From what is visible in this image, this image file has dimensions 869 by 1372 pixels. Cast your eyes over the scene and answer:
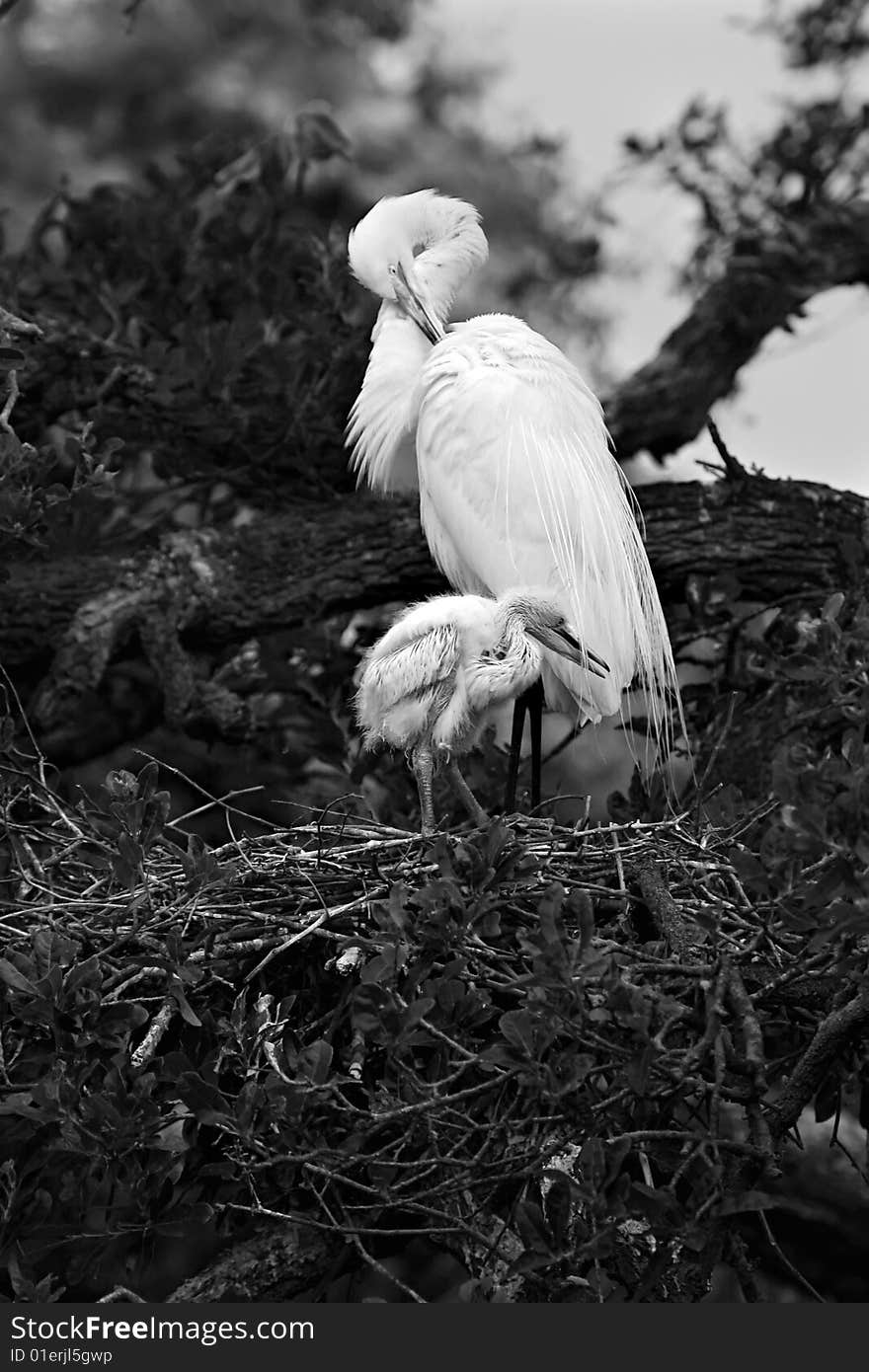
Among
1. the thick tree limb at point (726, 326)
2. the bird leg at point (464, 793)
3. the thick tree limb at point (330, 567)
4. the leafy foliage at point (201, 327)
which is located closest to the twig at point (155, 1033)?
the bird leg at point (464, 793)

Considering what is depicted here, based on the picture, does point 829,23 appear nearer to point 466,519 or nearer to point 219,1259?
point 466,519

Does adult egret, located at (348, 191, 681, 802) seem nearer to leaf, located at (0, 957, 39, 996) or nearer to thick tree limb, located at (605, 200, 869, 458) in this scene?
thick tree limb, located at (605, 200, 869, 458)

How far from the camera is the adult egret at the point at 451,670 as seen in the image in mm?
2684

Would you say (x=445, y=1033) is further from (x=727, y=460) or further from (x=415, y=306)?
(x=415, y=306)

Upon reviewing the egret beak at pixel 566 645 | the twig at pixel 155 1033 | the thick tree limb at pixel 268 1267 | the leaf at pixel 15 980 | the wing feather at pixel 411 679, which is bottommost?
the thick tree limb at pixel 268 1267

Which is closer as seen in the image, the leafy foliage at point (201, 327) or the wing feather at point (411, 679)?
the wing feather at point (411, 679)

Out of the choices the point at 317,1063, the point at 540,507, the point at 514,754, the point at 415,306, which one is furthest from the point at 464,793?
the point at 415,306

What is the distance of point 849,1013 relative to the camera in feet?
6.02

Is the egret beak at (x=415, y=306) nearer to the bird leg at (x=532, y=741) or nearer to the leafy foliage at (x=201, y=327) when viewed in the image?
the leafy foliage at (x=201, y=327)

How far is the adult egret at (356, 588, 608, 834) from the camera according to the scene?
8.80ft

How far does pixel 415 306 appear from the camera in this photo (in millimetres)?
3588

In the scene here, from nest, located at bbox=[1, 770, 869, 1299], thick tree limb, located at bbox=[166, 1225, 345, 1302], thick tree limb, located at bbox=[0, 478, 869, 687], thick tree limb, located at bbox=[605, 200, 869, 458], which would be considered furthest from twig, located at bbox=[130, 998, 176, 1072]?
thick tree limb, located at bbox=[605, 200, 869, 458]

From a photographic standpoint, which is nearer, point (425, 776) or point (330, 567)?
point (425, 776)

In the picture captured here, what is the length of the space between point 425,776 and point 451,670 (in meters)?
0.20
